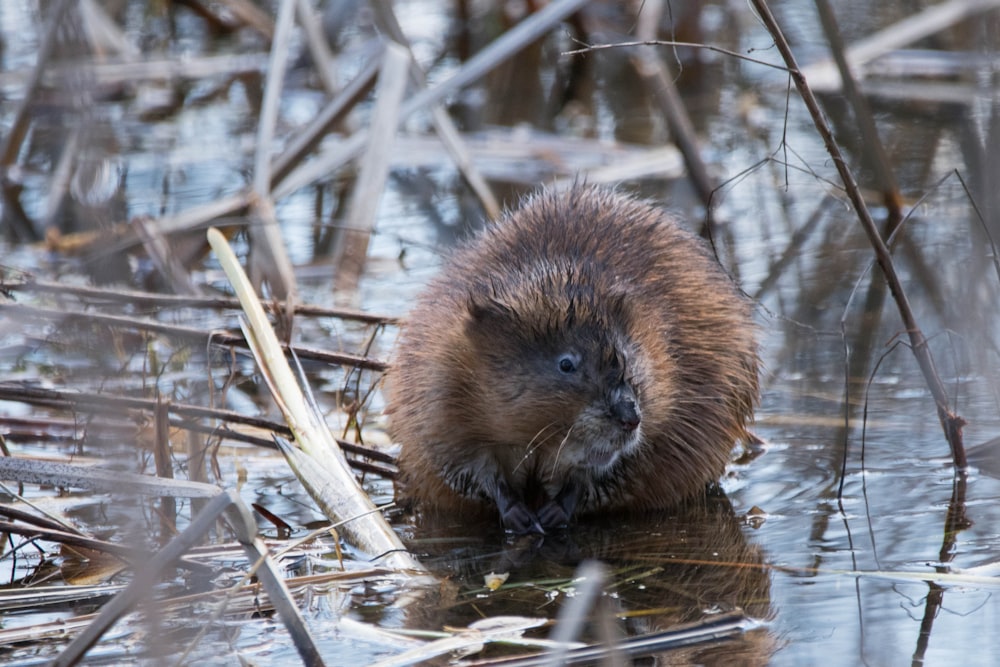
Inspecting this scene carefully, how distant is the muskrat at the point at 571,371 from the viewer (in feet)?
11.3

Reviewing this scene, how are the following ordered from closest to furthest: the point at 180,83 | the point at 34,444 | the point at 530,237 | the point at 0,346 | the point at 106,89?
the point at 530,237 → the point at 34,444 → the point at 0,346 → the point at 106,89 → the point at 180,83

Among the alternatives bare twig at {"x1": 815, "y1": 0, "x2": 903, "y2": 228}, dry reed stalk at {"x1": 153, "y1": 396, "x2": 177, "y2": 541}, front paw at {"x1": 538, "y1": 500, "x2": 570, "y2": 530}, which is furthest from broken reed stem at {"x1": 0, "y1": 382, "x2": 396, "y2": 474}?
bare twig at {"x1": 815, "y1": 0, "x2": 903, "y2": 228}

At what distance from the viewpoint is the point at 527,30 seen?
615 cm

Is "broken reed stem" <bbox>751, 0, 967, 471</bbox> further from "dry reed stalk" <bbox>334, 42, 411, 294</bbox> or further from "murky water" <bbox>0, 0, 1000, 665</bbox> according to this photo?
"dry reed stalk" <bbox>334, 42, 411, 294</bbox>

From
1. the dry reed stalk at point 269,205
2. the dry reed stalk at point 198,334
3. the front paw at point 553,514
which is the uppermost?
the dry reed stalk at point 269,205

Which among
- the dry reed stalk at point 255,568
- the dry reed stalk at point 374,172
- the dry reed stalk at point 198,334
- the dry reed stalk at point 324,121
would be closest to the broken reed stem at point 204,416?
the dry reed stalk at point 198,334

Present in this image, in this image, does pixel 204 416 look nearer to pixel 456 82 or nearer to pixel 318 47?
pixel 456 82

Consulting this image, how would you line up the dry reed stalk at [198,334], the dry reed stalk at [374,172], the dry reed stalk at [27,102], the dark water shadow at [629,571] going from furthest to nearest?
the dry reed stalk at [27,102] → the dry reed stalk at [374,172] → the dry reed stalk at [198,334] → the dark water shadow at [629,571]

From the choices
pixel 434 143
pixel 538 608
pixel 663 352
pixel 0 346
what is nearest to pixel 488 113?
pixel 434 143

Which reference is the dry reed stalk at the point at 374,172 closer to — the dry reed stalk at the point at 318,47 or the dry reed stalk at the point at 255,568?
the dry reed stalk at the point at 318,47

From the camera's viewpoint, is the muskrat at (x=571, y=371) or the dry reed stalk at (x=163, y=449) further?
the dry reed stalk at (x=163, y=449)

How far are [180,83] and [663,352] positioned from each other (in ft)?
20.8

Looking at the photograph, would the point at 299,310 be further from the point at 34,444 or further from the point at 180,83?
the point at 180,83

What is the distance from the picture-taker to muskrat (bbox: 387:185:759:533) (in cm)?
344
